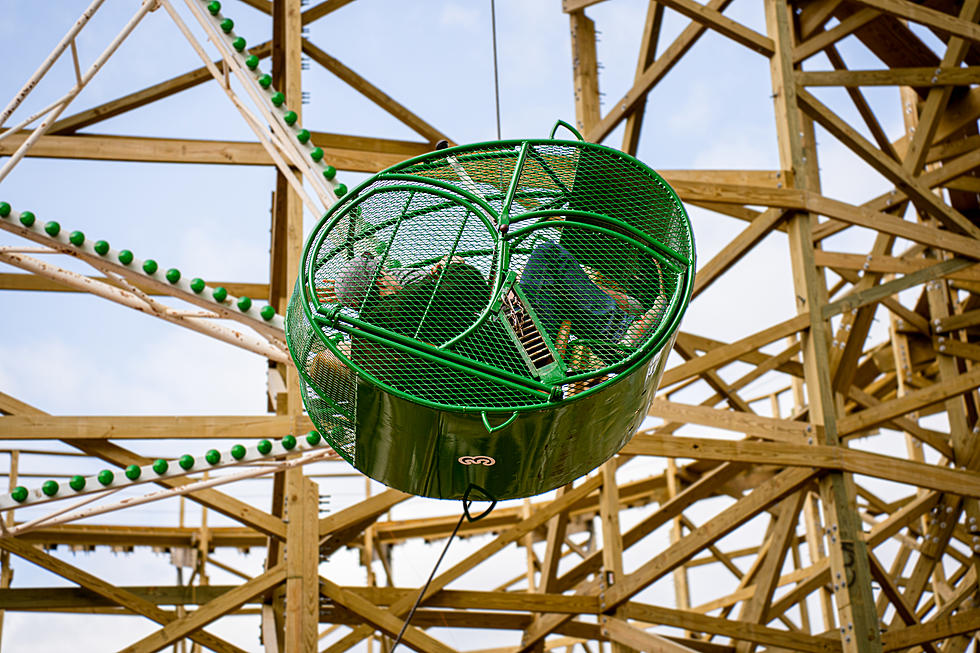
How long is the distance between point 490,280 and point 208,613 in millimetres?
4271

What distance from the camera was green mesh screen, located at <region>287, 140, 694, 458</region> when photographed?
3.36m

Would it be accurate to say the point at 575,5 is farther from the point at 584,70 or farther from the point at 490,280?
the point at 490,280

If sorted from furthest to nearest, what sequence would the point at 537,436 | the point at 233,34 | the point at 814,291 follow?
the point at 814,291, the point at 233,34, the point at 537,436

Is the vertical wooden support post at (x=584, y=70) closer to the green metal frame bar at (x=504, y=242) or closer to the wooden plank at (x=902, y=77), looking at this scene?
the wooden plank at (x=902, y=77)

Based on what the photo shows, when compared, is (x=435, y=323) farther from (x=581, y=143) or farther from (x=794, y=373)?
(x=794, y=373)

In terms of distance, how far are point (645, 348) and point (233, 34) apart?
4.09m

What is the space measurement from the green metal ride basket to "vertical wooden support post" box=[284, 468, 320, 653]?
3.29 meters

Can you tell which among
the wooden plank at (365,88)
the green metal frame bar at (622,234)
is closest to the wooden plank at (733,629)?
the wooden plank at (365,88)

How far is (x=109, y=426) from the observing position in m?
7.19

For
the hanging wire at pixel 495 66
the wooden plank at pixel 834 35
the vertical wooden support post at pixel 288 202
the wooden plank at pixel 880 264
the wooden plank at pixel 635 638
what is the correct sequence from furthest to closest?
the wooden plank at pixel 834 35
the wooden plank at pixel 880 264
the wooden plank at pixel 635 638
the vertical wooden support post at pixel 288 202
the hanging wire at pixel 495 66

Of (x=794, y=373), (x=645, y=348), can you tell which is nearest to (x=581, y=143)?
(x=645, y=348)

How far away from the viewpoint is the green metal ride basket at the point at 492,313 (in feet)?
11.0

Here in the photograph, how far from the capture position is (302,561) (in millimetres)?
6957

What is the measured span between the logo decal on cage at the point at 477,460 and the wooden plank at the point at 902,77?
6.61 metres
